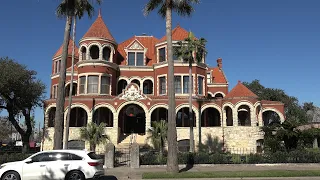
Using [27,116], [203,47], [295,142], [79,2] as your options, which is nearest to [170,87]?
[79,2]

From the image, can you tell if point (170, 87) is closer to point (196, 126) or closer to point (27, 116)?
point (196, 126)

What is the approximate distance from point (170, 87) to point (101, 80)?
18956 mm

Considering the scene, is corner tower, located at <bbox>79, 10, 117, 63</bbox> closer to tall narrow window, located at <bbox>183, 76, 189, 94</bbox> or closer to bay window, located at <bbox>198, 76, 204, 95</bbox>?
tall narrow window, located at <bbox>183, 76, 189, 94</bbox>

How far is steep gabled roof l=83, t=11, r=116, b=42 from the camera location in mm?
35131

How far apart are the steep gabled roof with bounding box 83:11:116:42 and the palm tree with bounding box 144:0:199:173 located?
18084mm

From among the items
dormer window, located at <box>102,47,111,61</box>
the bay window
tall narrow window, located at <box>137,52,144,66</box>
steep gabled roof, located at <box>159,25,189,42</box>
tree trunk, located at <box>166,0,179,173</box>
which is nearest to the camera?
tree trunk, located at <box>166,0,179,173</box>

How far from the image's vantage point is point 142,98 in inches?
1243

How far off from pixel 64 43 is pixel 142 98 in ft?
48.7

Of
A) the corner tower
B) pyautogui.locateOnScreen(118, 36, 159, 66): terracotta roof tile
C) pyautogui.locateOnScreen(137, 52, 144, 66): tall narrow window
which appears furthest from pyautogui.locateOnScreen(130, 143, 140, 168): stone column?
pyautogui.locateOnScreen(118, 36, 159, 66): terracotta roof tile

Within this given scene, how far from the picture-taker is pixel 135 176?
15.2 meters

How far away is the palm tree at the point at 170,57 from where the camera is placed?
1573cm

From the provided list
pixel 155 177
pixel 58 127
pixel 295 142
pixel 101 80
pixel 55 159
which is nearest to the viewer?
pixel 55 159

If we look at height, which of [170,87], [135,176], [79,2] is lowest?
[135,176]

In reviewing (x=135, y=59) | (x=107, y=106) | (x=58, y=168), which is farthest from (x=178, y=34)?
(x=58, y=168)
